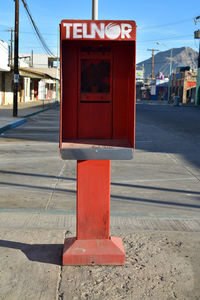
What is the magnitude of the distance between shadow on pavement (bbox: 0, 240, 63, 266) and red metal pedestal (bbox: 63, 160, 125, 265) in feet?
0.66

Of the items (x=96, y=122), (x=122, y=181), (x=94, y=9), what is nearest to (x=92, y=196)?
(x=96, y=122)

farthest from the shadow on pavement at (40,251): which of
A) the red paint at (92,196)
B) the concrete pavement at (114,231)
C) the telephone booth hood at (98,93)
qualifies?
the telephone booth hood at (98,93)

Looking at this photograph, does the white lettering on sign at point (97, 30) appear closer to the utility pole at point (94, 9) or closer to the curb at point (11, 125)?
the utility pole at point (94, 9)

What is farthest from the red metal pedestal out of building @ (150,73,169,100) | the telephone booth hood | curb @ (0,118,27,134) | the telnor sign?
building @ (150,73,169,100)

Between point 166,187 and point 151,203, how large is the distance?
1147mm

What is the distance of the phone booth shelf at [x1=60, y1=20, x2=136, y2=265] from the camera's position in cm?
373

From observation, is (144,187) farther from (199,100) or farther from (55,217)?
(199,100)

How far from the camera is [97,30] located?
3400 mm

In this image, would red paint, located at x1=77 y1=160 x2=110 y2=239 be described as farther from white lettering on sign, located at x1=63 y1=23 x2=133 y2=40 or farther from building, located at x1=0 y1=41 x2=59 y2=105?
building, located at x1=0 y1=41 x2=59 y2=105

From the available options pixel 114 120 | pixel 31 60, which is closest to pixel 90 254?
pixel 114 120

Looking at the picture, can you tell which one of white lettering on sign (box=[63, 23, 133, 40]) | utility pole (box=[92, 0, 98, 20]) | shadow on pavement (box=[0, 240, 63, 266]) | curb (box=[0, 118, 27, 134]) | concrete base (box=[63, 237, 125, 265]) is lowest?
shadow on pavement (box=[0, 240, 63, 266])

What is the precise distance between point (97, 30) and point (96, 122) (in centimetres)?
98

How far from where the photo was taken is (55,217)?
17.0 ft

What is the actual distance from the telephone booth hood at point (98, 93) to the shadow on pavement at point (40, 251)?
116 cm
